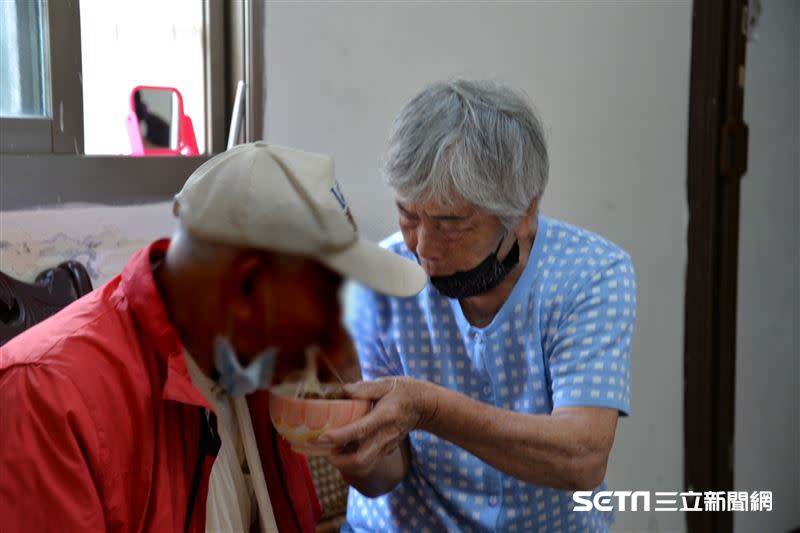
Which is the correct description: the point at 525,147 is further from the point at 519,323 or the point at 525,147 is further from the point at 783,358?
the point at 783,358

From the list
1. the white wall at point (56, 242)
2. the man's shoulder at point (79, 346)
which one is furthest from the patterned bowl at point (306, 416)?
the white wall at point (56, 242)

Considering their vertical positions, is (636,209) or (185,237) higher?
(185,237)

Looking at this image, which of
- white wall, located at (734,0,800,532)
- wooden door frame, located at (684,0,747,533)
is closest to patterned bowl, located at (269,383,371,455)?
wooden door frame, located at (684,0,747,533)

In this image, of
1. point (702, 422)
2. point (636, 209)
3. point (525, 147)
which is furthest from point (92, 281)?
point (702, 422)

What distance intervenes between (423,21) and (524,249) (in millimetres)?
474

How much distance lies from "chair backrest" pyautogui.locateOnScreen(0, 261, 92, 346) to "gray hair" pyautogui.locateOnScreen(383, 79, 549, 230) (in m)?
0.44

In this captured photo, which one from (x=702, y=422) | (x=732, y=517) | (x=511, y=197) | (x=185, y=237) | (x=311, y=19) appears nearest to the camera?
(x=185, y=237)

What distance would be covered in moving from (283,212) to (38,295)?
0.81 meters

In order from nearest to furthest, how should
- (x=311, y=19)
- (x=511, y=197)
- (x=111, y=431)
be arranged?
1. (x=111, y=431)
2. (x=511, y=197)
3. (x=311, y=19)

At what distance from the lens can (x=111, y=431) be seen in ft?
2.29

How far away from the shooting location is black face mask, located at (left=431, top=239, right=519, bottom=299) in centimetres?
92

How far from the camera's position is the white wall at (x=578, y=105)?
112cm

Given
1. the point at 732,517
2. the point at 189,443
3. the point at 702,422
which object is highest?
the point at 189,443

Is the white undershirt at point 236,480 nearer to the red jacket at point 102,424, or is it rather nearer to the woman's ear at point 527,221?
the red jacket at point 102,424
